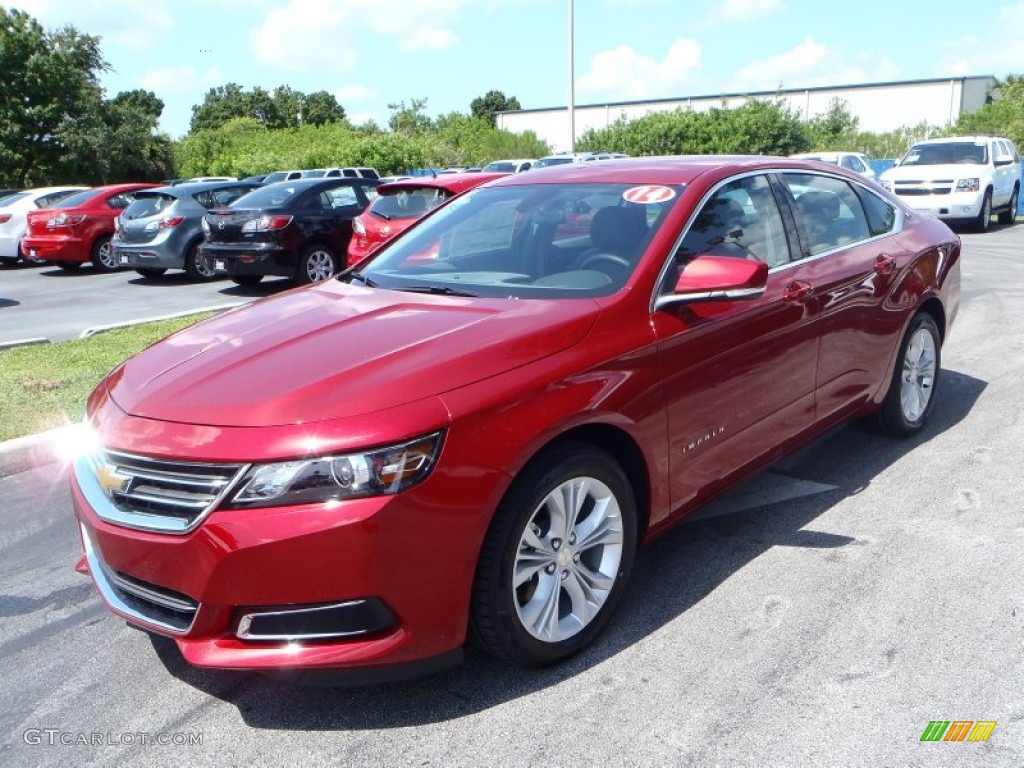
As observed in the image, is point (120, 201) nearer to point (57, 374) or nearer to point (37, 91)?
point (57, 374)

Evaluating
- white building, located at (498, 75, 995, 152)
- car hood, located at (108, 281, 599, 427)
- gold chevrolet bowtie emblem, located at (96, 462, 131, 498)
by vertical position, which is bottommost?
gold chevrolet bowtie emblem, located at (96, 462, 131, 498)

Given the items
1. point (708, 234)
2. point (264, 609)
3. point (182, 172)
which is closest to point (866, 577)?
point (708, 234)

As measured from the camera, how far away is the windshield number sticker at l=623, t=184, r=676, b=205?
3.85 meters

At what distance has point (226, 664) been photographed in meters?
2.65

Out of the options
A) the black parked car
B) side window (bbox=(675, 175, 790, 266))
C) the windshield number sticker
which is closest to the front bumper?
side window (bbox=(675, 175, 790, 266))

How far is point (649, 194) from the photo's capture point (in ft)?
12.8

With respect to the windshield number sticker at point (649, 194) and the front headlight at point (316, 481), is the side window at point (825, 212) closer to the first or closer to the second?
the windshield number sticker at point (649, 194)

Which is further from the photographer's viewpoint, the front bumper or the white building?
the white building

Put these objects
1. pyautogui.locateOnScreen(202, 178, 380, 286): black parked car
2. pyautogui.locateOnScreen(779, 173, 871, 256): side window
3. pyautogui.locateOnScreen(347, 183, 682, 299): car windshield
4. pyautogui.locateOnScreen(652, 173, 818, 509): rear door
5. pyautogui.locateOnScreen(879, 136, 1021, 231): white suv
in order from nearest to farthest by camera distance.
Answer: pyautogui.locateOnScreen(652, 173, 818, 509): rear door
pyautogui.locateOnScreen(347, 183, 682, 299): car windshield
pyautogui.locateOnScreen(779, 173, 871, 256): side window
pyautogui.locateOnScreen(202, 178, 380, 286): black parked car
pyautogui.locateOnScreen(879, 136, 1021, 231): white suv

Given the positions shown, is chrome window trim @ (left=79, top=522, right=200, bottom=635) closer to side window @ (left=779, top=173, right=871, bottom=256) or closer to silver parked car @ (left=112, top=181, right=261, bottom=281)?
side window @ (left=779, top=173, right=871, bottom=256)

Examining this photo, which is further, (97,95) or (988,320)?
(97,95)

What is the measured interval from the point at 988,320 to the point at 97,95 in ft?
134

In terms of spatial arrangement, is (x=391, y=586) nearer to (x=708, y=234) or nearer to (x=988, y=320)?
(x=708, y=234)

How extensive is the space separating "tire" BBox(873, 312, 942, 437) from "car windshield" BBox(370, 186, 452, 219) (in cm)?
686
